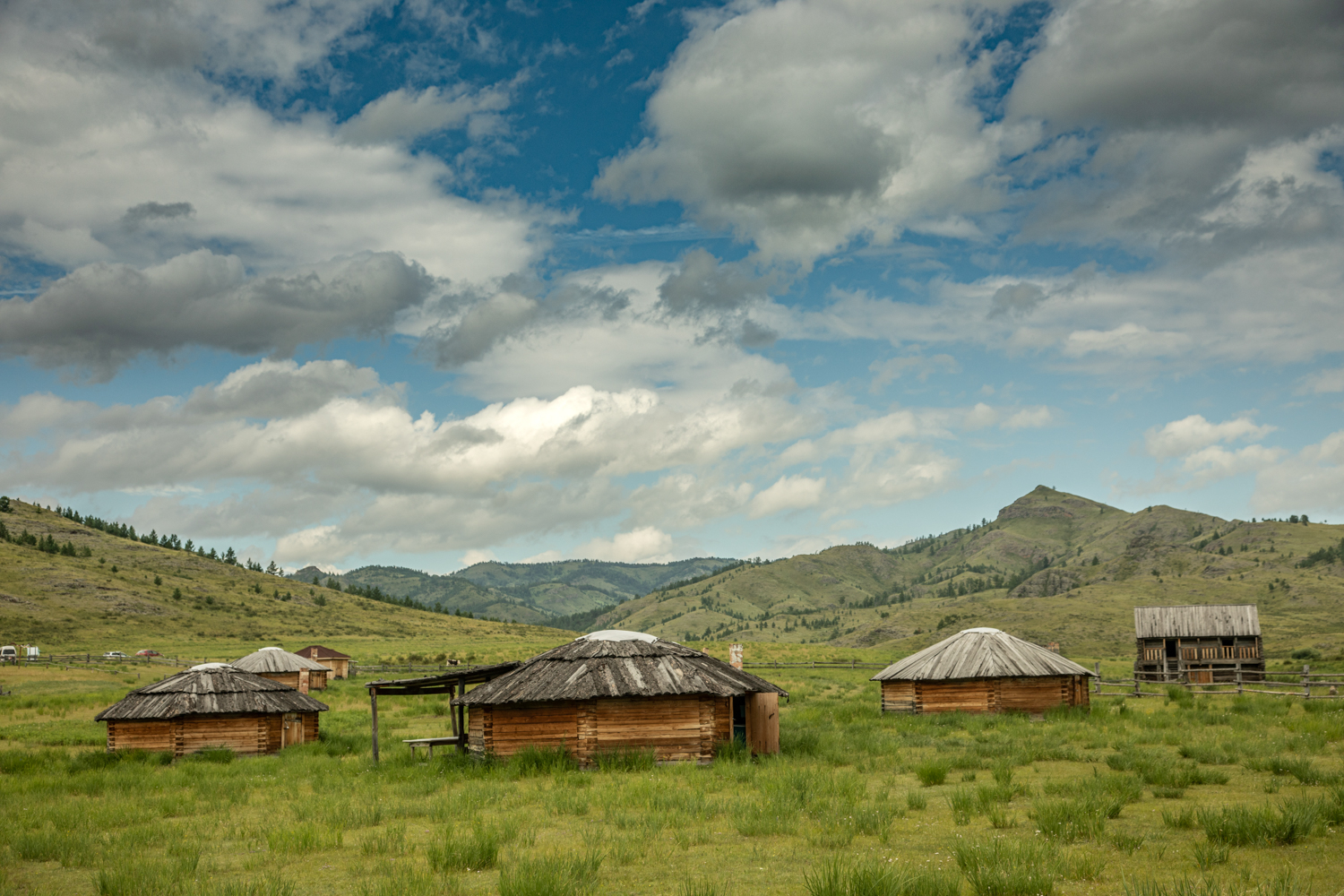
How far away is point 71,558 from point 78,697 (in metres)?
110

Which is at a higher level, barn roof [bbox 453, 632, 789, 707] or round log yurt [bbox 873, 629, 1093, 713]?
barn roof [bbox 453, 632, 789, 707]

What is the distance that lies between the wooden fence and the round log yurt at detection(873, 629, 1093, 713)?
8.65m

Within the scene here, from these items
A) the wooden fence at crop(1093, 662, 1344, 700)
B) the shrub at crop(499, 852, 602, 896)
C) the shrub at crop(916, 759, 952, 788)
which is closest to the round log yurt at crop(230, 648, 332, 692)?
the shrub at crop(916, 759, 952, 788)

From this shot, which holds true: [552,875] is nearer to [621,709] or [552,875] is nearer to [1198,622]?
[621,709]

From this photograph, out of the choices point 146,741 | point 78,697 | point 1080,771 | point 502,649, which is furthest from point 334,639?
point 1080,771

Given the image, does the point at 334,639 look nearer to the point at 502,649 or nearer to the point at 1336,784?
the point at 502,649

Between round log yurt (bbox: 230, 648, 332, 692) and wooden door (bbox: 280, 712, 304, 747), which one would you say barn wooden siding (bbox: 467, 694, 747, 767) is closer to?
wooden door (bbox: 280, 712, 304, 747)

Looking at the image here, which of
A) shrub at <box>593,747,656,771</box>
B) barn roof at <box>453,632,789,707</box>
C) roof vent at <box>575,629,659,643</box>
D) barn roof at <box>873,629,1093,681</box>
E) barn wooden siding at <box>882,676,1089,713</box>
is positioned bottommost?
barn wooden siding at <box>882,676,1089,713</box>

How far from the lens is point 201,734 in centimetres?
2881

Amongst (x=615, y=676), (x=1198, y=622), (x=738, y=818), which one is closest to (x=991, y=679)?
(x=615, y=676)

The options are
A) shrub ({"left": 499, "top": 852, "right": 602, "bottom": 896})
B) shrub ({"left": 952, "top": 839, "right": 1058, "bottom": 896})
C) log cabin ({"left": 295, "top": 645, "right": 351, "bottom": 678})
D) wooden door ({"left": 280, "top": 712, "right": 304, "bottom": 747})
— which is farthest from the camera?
log cabin ({"left": 295, "top": 645, "right": 351, "bottom": 678})

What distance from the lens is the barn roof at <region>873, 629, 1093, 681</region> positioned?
34406mm

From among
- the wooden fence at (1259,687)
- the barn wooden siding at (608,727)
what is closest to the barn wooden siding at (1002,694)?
the wooden fence at (1259,687)

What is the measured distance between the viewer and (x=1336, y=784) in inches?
633
